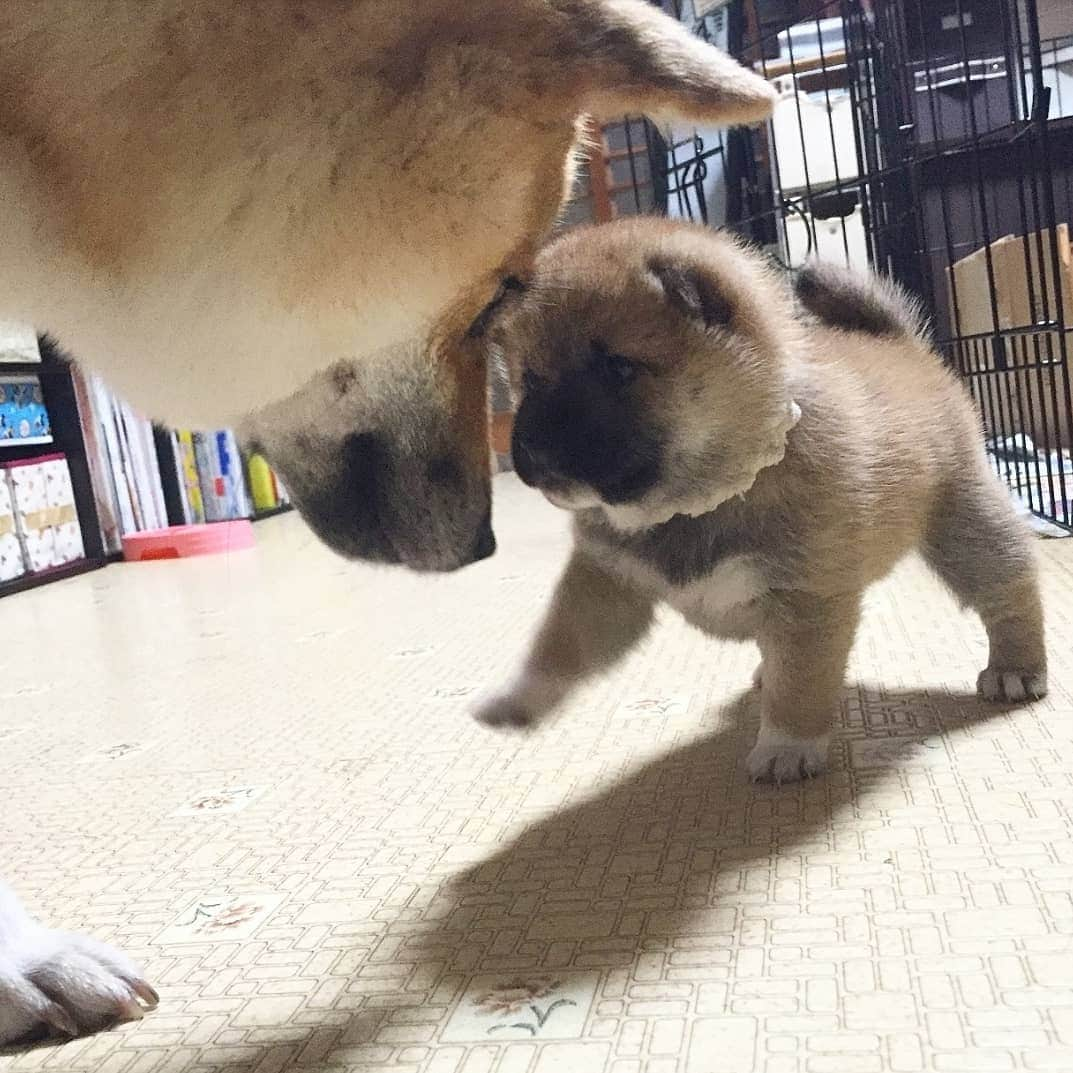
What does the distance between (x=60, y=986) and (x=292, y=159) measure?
0.42m

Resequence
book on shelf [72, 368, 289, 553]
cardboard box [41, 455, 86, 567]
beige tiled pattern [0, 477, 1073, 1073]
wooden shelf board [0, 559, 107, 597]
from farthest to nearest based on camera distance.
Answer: book on shelf [72, 368, 289, 553] < cardboard box [41, 455, 86, 567] < wooden shelf board [0, 559, 107, 597] < beige tiled pattern [0, 477, 1073, 1073]

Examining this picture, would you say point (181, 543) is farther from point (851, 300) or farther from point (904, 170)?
point (851, 300)

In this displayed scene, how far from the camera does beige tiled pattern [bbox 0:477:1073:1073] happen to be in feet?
1.64

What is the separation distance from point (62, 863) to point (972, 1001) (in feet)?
1.92

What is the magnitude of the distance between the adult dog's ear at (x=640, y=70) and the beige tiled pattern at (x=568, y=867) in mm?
422

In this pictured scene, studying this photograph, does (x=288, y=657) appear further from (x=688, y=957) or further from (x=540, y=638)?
(x=688, y=957)

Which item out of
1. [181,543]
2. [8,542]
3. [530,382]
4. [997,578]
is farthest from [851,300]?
[181,543]

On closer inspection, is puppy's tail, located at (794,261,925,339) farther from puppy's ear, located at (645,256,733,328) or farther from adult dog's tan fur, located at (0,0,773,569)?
adult dog's tan fur, located at (0,0,773,569)

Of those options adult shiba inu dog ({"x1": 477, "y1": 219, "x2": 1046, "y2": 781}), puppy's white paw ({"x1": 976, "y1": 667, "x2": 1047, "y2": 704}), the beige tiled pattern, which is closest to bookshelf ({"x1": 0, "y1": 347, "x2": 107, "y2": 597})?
the beige tiled pattern

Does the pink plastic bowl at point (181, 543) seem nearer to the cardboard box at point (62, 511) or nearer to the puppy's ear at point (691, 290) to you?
the cardboard box at point (62, 511)

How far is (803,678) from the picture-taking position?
0.80 m

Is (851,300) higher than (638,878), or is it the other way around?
(851,300)

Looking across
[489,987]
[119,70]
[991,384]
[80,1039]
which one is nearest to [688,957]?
[489,987]

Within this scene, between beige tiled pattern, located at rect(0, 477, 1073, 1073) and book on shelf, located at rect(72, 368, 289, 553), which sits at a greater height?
book on shelf, located at rect(72, 368, 289, 553)
